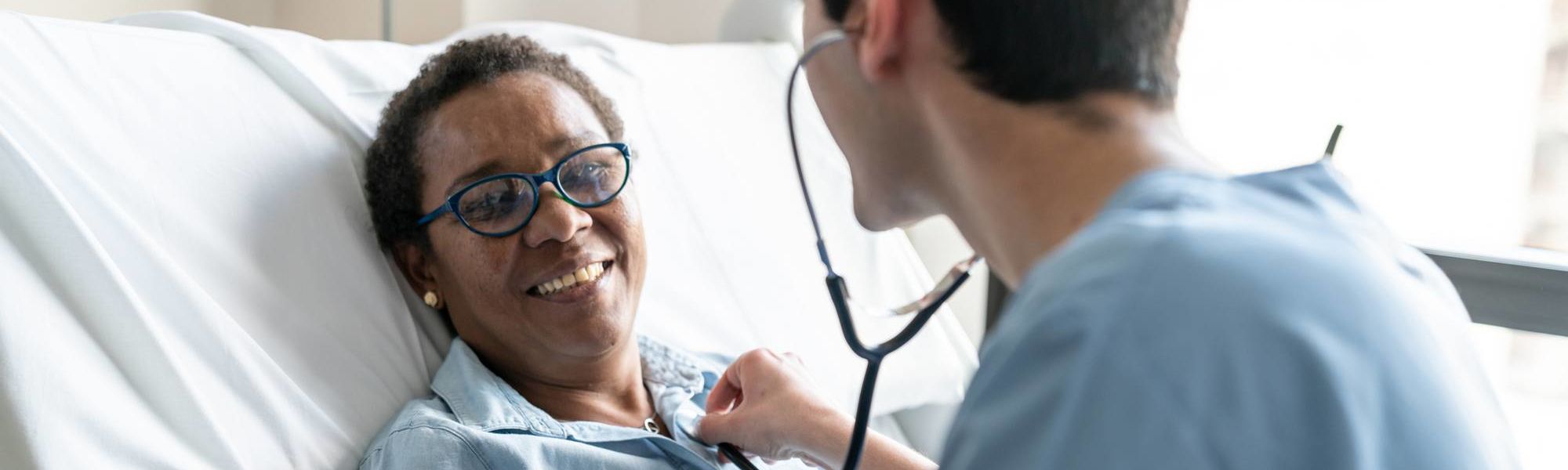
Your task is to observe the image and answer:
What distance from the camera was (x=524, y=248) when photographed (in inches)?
57.9

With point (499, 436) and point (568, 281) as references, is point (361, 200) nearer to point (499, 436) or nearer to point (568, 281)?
point (568, 281)

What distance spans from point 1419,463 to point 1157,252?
0.55ft

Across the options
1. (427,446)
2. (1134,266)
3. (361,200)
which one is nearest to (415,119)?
(361,200)

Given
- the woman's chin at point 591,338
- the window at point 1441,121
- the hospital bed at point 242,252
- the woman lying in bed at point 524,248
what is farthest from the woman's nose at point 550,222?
the window at point 1441,121

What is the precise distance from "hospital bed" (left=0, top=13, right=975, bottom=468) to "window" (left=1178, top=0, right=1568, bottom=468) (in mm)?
816

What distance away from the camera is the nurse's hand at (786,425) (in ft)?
4.74

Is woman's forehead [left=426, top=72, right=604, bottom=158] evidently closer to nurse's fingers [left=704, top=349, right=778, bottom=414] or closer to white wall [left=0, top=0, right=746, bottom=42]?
nurse's fingers [left=704, top=349, right=778, bottom=414]

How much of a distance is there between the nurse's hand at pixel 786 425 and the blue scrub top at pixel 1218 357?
760 mm

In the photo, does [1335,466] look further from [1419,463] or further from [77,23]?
[77,23]

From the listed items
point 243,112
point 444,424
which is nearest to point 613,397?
point 444,424

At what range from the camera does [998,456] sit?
0.63 metres

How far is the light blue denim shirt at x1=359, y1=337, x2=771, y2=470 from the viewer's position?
A: 1279 millimetres

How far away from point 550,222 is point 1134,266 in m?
0.95

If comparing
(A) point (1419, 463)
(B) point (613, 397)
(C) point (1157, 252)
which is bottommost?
Result: (B) point (613, 397)
